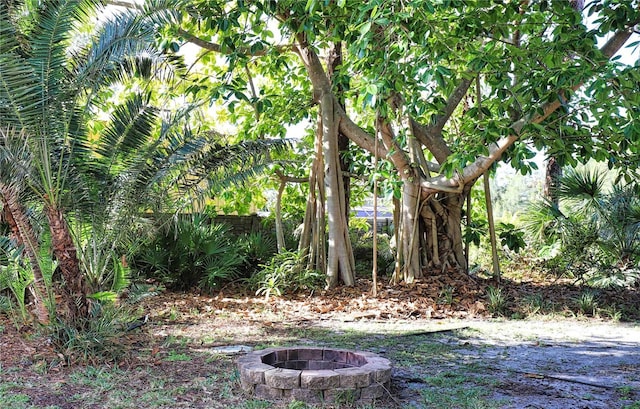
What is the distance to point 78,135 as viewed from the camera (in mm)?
5699

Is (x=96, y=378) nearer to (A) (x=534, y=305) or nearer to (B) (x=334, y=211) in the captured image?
(B) (x=334, y=211)

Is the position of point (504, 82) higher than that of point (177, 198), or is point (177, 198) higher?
point (504, 82)

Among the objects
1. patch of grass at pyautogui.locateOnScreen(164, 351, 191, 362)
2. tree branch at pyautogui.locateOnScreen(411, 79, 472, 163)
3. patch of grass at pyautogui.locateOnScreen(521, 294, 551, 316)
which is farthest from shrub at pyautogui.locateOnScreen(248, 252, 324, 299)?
patch of grass at pyautogui.locateOnScreen(164, 351, 191, 362)

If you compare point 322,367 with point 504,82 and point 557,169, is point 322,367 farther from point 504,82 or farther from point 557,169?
point 557,169

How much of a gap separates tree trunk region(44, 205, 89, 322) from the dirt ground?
42 cm

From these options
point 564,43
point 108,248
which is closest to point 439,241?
point 564,43

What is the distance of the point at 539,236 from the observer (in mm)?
11344

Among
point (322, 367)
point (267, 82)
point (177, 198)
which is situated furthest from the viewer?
point (267, 82)

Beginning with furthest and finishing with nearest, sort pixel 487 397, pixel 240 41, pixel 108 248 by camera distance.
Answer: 1. pixel 240 41
2. pixel 108 248
3. pixel 487 397

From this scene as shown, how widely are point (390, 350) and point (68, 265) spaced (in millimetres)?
2920

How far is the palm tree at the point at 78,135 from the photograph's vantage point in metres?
5.26

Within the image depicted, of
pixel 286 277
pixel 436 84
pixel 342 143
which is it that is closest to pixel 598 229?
pixel 436 84

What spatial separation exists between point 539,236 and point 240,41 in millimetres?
6353

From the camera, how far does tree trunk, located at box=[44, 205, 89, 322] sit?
535 centimetres
